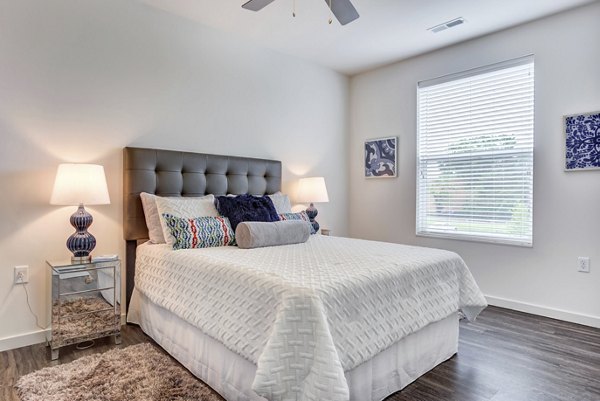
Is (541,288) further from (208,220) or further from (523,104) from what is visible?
(208,220)

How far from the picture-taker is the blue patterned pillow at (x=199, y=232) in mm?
2568

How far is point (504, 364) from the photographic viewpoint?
2.31m

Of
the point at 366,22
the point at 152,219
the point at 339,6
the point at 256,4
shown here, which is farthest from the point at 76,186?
the point at 366,22

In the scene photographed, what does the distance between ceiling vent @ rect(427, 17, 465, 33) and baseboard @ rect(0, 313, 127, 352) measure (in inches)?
161

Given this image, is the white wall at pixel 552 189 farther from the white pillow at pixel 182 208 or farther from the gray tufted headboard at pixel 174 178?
the white pillow at pixel 182 208

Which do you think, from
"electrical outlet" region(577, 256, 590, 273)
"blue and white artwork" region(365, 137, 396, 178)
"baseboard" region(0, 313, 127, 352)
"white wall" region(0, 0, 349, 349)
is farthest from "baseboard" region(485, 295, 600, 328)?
"baseboard" region(0, 313, 127, 352)

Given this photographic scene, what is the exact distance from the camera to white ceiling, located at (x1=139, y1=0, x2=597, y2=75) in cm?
296

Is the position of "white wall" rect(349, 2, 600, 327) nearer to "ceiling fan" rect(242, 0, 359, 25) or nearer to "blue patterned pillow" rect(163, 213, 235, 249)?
"ceiling fan" rect(242, 0, 359, 25)

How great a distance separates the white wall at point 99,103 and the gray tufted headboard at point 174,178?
0.11m

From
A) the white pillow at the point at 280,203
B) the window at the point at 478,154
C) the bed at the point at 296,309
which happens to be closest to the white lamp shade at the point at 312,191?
the white pillow at the point at 280,203

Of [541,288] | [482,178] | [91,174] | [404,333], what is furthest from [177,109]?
[541,288]

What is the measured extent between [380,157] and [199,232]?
2.63 metres

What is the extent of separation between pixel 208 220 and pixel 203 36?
1.81 meters

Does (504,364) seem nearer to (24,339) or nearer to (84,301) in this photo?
(84,301)
